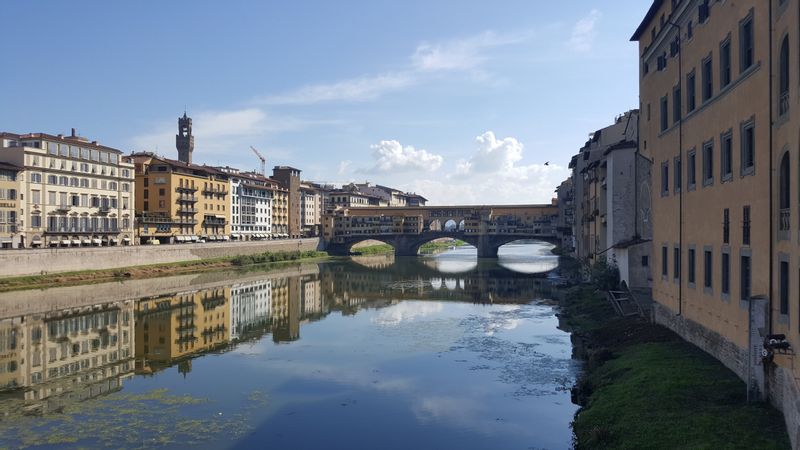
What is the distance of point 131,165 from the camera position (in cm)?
8512

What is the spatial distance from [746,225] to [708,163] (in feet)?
15.2

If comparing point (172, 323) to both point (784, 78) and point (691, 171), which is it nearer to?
point (691, 171)

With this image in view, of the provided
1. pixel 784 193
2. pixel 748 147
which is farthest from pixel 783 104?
pixel 748 147

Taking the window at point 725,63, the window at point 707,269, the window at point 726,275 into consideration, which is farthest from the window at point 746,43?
the window at point 707,269

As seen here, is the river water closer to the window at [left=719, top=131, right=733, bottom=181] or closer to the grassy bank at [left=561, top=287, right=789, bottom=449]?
the grassy bank at [left=561, top=287, right=789, bottom=449]

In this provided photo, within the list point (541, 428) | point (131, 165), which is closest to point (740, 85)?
point (541, 428)

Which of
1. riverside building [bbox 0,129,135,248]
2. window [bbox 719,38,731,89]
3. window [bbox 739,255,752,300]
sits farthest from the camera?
riverside building [bbox 0,129,135,248]

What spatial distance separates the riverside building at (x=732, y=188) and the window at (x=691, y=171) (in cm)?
8

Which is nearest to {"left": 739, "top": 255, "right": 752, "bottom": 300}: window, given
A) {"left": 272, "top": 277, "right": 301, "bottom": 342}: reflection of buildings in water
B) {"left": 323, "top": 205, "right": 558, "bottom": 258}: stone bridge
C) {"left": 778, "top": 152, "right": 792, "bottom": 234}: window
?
{"left": 778, "top": 152, "right": 792, "bottom": 234}: window

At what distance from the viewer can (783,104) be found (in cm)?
1502

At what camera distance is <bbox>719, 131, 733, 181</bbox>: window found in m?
19.4

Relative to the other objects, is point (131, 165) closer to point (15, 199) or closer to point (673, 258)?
point (15, 199)

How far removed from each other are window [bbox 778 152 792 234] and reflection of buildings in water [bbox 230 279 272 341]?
30202 millimetres

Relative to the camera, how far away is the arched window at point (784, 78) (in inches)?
581
